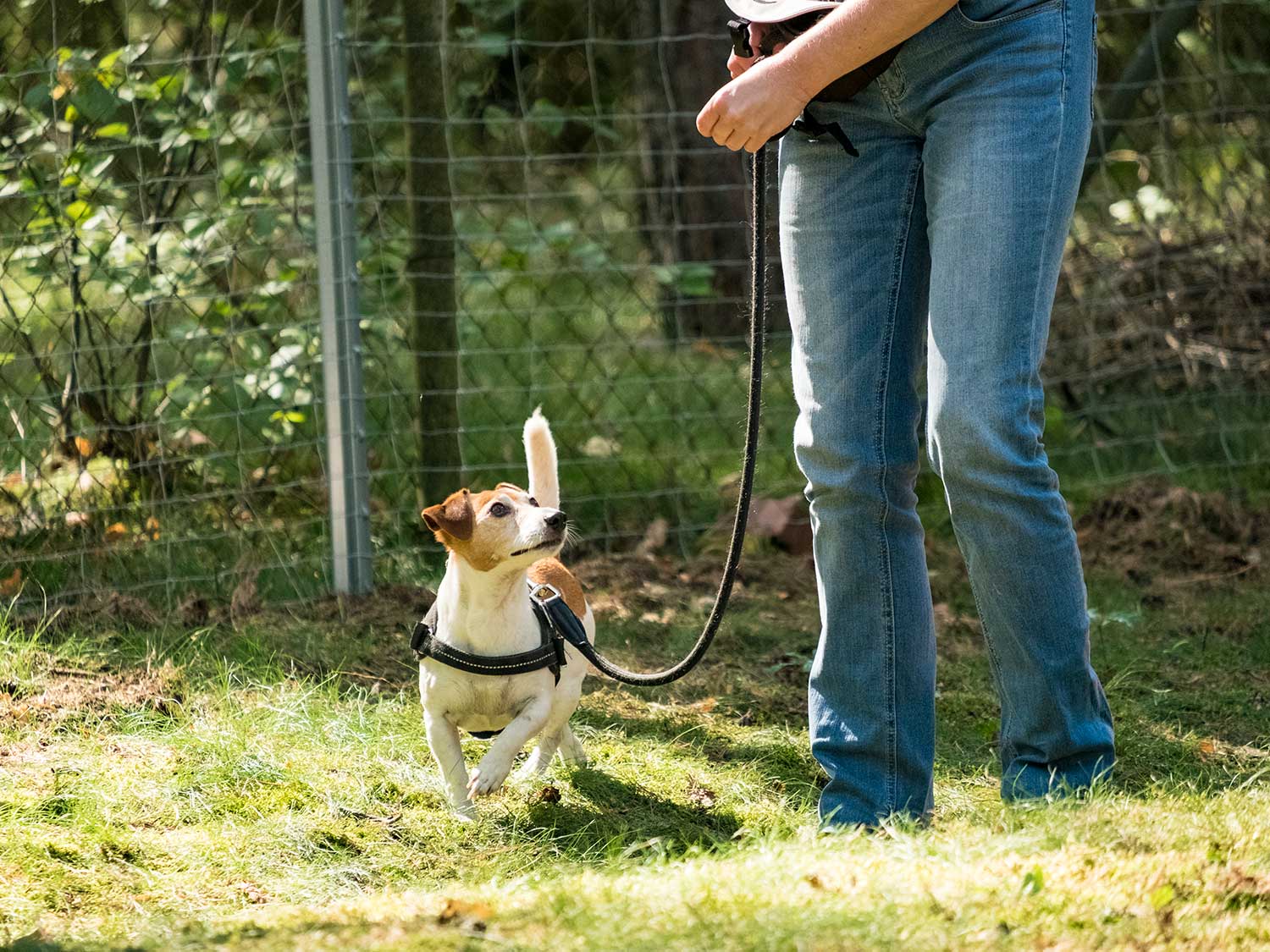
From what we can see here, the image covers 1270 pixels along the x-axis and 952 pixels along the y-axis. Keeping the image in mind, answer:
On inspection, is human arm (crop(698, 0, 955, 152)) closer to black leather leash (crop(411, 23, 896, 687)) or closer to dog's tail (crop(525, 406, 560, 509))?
black leather leash (crop(411, 23, 896, 687))

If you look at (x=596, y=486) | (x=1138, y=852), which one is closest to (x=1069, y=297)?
(x=596, y=486)

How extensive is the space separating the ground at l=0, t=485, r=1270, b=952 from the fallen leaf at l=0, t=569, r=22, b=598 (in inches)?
9.4

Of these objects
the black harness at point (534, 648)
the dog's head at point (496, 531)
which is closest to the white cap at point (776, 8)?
the dog's head at point (496, 531)

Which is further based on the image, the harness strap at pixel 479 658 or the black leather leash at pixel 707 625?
the harness strap at pixel 479 658

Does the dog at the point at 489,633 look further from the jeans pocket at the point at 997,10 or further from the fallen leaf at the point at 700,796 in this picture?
the jeans pocket at the point at 997,10

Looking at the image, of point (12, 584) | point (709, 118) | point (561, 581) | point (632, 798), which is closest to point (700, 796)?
point (632, 798)

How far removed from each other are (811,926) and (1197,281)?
455 cm

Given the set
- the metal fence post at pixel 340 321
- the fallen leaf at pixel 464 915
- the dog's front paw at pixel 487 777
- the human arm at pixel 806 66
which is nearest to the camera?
the fallen leaf at pixel 464 915

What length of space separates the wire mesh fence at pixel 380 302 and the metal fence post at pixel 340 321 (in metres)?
0.08

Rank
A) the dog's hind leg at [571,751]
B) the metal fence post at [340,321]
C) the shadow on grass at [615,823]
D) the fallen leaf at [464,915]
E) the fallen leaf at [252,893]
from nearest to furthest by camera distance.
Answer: the fallen leaf at [464,915], the fallen leaf at [252,893], the shadow on grass at [615,823], the dog's hind leg at [571,751], the metal fence post at [340,321]

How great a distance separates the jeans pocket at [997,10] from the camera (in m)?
2.36

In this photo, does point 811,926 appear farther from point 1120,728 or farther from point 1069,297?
point 1069,297

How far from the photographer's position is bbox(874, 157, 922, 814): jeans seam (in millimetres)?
2578

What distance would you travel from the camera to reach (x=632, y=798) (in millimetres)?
3121
